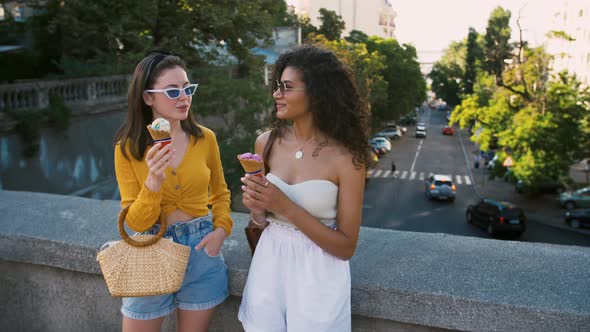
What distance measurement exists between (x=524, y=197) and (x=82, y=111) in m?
26.2

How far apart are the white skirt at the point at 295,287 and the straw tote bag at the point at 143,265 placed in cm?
37

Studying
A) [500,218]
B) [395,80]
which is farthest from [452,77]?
[500,218]

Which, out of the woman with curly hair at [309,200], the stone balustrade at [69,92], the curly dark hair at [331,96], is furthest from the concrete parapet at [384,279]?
the stone balustrade at [69,92]

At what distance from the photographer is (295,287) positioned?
2.38 m

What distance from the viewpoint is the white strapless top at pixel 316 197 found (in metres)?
2.43

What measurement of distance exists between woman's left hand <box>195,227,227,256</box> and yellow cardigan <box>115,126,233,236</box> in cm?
8

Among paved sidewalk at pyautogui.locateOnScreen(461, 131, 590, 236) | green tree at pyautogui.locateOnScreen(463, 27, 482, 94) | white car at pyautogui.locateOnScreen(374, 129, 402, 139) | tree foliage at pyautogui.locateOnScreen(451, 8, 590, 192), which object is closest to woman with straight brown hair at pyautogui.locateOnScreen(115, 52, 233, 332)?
paved sidewalk at pyautogui.locateOnScreen(461, 131, 590, 236)

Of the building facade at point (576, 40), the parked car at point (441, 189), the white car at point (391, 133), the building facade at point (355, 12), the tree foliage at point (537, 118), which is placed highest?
the building facade at point (355, 12)

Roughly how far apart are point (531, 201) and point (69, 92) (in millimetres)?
26283

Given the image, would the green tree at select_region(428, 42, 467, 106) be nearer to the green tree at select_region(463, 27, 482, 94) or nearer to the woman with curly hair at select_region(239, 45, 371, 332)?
the green tree at select_region(463, 27, 482, 94)

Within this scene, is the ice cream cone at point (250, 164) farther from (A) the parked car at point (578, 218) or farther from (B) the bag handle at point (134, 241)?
(A) the parked car at point (578, 218)

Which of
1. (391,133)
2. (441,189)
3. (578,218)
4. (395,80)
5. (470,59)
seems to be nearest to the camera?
(578,218)

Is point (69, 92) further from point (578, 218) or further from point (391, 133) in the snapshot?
point (391, 133)

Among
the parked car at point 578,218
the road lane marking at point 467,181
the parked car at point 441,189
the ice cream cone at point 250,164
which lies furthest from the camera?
the road lane marking at point 467,181
